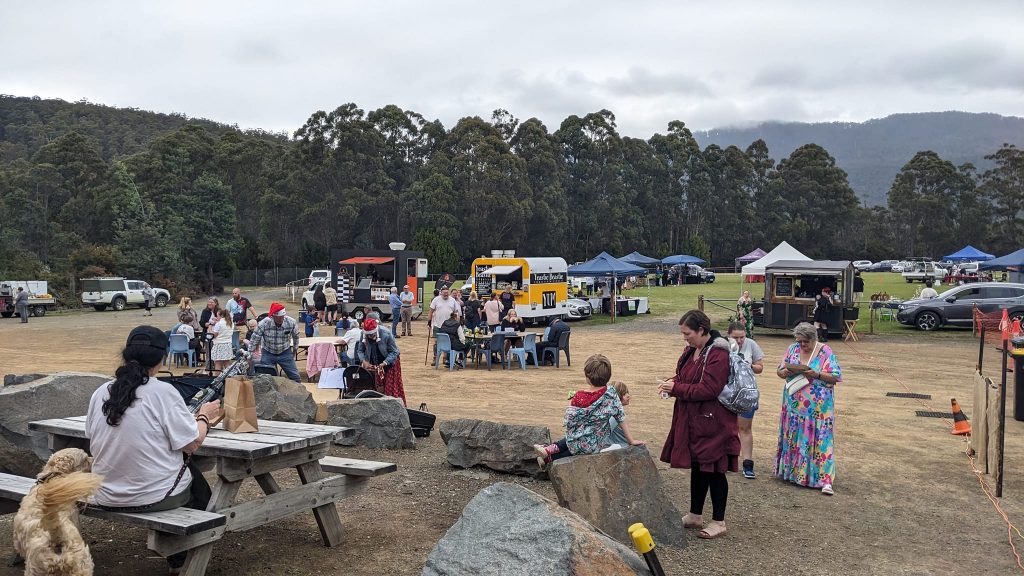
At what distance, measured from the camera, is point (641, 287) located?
5162 centimetres

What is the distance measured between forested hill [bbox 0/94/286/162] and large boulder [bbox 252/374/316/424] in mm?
80045

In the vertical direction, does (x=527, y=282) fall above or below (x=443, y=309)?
above

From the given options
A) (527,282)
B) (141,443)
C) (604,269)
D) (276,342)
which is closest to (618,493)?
(141,443)

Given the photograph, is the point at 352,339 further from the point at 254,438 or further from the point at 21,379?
the point at 254,438

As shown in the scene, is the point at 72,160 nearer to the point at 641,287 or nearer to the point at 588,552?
the point at 641,287

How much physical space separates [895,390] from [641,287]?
3789 cm

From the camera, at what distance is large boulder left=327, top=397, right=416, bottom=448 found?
777 cm

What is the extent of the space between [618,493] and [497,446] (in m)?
1.85

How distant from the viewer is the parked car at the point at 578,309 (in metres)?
28.2

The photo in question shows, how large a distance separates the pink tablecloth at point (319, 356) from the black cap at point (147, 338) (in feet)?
31.7

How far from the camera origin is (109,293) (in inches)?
1375

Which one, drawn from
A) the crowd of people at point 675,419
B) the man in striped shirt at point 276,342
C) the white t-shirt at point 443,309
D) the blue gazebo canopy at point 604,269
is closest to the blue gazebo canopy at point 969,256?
the blue gazebo canopy at point 604,269

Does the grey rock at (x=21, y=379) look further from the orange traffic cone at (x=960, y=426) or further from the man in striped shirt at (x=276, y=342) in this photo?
the orange traffic cone at (x=960, y=426)

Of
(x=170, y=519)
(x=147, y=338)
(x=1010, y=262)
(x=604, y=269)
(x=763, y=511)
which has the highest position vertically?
(x=1010, y=262)
